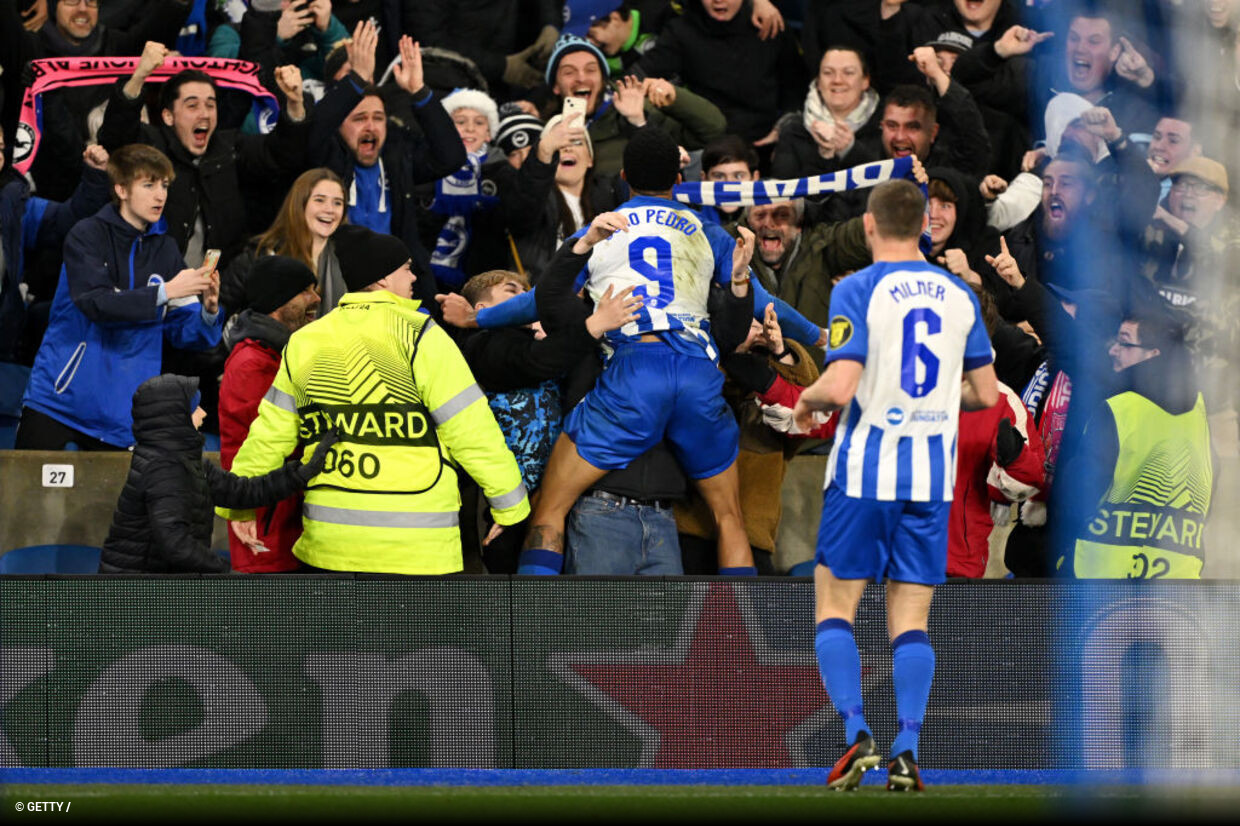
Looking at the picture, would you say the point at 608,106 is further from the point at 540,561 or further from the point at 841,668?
the point at 841,668

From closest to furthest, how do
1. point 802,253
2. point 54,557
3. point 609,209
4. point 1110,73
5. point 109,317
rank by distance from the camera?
point 1110,73 → point 54,557 → point 109,317 → point 802,253 → point 609,209

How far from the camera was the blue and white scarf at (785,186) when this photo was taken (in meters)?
8.06

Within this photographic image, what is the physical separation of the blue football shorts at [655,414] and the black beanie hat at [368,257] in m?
0.97

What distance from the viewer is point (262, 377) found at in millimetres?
7234

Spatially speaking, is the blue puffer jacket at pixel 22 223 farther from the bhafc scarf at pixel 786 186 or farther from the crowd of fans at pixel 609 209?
the bhafc scarf at pixel 786 186

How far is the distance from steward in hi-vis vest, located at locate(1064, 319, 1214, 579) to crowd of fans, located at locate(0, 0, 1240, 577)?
0.05ft

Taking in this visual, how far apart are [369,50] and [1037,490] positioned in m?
4.09

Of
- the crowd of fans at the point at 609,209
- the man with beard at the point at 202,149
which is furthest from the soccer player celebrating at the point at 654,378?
the man with beard at the point at 202,149

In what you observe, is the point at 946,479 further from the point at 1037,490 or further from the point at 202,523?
the point at 202,523

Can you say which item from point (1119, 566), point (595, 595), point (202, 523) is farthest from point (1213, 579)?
point (202, 523)

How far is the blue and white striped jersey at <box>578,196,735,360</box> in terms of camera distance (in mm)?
7141

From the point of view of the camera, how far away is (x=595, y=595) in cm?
674

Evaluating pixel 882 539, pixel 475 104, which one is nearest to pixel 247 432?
pixel 882 539

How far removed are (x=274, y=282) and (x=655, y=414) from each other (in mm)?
1678
